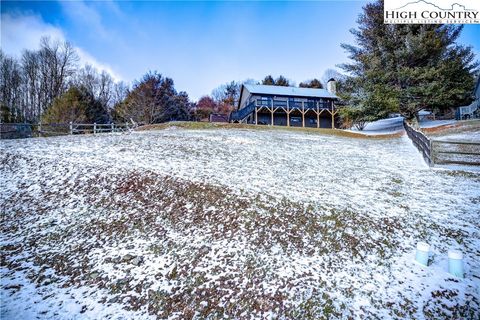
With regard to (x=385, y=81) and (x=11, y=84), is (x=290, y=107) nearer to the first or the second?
(x=385, y=81)

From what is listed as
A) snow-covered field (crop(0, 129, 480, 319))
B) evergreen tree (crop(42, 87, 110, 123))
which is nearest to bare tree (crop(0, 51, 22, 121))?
evergreen tree (crop(42, 87, 110, 123))

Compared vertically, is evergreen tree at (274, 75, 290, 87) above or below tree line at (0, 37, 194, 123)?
above

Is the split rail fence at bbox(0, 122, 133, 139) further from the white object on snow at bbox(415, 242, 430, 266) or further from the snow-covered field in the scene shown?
the white object on snow at bbox(415, 242, 430, 266)

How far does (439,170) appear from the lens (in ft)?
28.5

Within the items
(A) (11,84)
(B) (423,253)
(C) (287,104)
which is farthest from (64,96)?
(B) (423,253)

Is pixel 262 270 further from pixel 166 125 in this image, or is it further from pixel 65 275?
pixel 166 125

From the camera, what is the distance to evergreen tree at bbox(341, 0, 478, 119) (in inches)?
822

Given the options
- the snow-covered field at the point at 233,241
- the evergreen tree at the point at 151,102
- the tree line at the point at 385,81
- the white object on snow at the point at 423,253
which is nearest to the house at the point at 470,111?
the tree line at the point at 385,81

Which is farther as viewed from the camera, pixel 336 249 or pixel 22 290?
pixel 336 249

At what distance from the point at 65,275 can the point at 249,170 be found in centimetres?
594

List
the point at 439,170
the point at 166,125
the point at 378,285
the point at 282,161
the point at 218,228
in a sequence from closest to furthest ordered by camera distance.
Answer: the point at 378,285 → the point at 218,228 → the point at 439,170 → the point at 282,161 → the point at 166,125

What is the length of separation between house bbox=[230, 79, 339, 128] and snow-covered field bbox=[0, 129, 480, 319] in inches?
923

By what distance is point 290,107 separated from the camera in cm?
3131

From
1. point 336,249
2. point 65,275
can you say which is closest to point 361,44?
point 336,249
